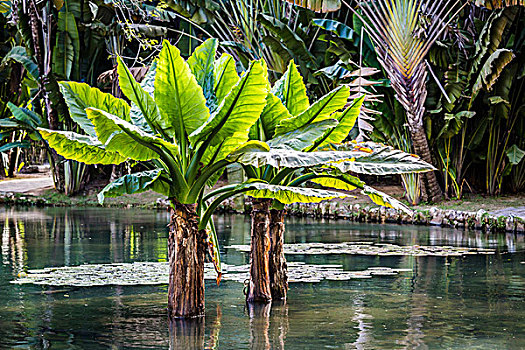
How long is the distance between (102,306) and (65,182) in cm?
1452

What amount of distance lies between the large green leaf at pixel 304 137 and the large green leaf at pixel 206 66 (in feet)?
1.99

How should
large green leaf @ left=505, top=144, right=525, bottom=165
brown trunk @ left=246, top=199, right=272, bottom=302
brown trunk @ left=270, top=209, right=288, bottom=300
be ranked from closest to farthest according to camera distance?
brown trunk @ left=246, top=199, right=272, bottom=302, brown trunk @ left=270, top=209, right=288, bottom=300, large green leaf @ left=505, top=144, right=525, bottom=165

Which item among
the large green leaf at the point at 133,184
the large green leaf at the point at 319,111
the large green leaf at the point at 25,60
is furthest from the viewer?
the large green leaf at the point at 25,60

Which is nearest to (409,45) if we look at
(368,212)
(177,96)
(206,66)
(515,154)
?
(515,154)

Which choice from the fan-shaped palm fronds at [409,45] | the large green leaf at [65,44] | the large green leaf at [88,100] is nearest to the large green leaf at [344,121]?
the large green leaf at [88,100]

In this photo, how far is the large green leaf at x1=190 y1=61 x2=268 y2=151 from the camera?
185 inches

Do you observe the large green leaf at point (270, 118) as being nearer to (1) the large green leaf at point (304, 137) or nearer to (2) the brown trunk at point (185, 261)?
(1) the large green leaf at point (304, 137)

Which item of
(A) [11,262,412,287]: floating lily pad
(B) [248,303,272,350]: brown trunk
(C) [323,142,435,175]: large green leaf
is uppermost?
(C) [323,142,435,175]: large green leaf

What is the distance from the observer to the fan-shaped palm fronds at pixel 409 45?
1355cm

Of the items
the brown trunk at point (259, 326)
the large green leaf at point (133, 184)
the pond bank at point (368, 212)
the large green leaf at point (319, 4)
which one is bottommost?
the brown trunk at point (259, 326)

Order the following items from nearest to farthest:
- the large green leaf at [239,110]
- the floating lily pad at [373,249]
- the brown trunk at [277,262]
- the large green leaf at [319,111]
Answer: the large green leaf at [239,110] → the large green leaf at [319,111] → the brown trunk at [277,262] → the floating lily pad at [373,249]

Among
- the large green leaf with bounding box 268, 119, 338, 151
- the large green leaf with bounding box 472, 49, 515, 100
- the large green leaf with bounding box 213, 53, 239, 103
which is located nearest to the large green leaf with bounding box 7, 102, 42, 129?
the large green leaf with bounding box 472, 49, 515, 100

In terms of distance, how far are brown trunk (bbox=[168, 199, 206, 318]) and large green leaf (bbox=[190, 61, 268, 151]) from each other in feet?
1.80

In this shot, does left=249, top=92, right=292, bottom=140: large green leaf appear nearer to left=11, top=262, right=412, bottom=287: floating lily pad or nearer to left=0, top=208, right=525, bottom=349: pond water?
left=0, top=208, right=525, bottom=349: pond water
